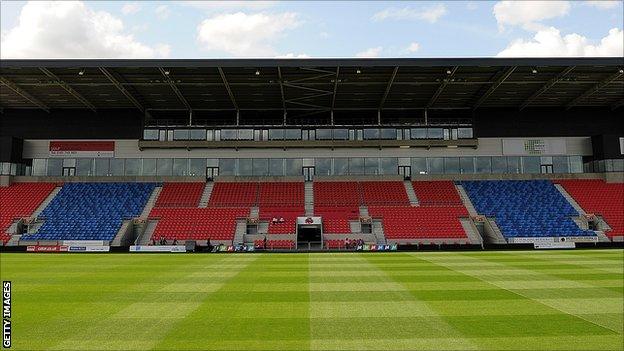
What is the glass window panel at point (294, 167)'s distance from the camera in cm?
4972

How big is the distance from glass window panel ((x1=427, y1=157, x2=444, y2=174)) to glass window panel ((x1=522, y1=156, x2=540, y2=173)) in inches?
364

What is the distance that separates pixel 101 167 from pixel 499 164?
45111 millimetres

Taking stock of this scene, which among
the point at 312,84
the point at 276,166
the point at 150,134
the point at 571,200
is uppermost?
the point at 312,84

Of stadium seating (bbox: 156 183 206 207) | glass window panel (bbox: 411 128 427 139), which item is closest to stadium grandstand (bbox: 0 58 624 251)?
glass window panel (bbox: 411 128 427 139)

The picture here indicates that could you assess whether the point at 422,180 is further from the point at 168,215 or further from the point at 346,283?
the point at 346,283

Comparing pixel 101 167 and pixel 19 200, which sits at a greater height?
pixel 101 167

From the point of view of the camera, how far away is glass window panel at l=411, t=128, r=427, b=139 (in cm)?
4922

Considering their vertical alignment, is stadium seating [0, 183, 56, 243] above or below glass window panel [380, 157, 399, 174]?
below

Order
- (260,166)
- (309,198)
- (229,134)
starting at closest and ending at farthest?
(309,198) → (229,134) → (260,166)

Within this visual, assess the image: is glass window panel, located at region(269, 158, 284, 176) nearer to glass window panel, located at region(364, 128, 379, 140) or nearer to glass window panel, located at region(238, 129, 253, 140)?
glass window panel, located at region(238, 129, 253, 140)

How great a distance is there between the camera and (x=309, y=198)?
4622cm

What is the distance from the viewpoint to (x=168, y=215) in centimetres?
4303

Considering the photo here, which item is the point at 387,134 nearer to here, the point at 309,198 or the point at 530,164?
the point at 309,198

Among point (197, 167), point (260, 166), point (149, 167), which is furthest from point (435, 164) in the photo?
point (149, 167)
